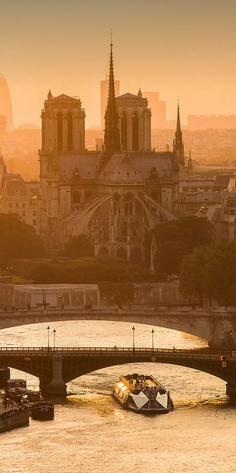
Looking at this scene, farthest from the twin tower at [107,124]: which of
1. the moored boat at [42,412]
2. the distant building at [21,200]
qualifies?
the moored boat at [42,412]

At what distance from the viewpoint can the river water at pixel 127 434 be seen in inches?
2931

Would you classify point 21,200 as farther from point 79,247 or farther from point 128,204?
point 79,247

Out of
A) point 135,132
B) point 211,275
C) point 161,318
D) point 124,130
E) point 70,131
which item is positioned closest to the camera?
point 161,318

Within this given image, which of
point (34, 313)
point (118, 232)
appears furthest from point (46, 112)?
point (34, 313)

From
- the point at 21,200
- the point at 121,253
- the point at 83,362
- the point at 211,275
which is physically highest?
the point at 21,200

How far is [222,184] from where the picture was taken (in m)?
175

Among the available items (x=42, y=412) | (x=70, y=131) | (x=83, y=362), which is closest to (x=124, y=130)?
(x=70, y=131)

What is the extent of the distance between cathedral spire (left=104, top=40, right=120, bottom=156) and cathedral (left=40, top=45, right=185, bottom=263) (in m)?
0.05

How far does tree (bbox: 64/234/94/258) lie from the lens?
126562mm

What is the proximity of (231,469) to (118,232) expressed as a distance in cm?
5665

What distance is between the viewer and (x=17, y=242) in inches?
4993

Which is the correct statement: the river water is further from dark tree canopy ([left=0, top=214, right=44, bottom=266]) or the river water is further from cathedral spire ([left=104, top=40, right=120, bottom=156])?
cathedral spire ([left=104, top=40, right=120, bottom=156])

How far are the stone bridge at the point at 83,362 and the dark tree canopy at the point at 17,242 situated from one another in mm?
38766

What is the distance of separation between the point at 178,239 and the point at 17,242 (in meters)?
8.47
